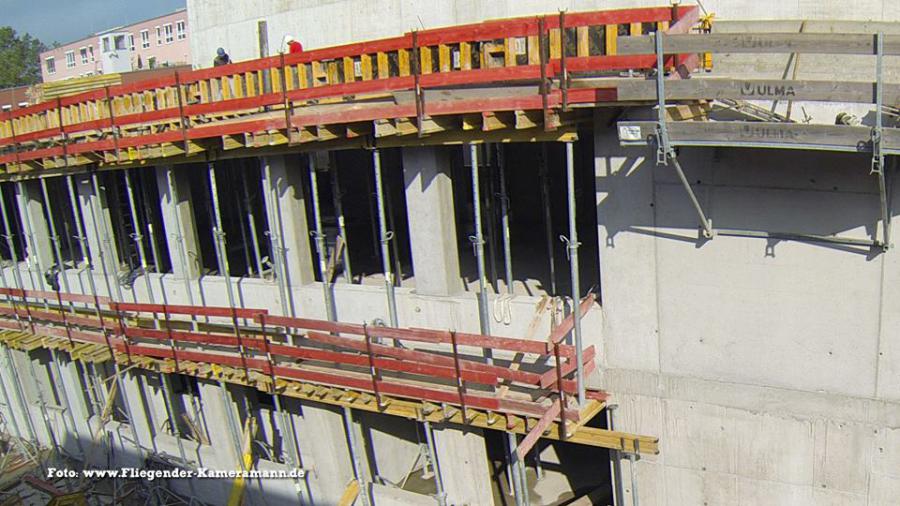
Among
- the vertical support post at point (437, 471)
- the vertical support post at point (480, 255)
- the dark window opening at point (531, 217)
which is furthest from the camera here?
the dark window opening at point (531, 217)

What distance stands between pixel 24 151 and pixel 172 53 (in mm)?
48504

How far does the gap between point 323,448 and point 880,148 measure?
27.7 ft

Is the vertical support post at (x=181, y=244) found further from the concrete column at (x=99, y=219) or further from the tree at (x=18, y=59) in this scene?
the tree at (x=18, y=59)

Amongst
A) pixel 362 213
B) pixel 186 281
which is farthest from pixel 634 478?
pixel 362 213

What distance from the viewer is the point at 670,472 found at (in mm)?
9188

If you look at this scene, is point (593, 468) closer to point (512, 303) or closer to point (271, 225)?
point (512, 303)

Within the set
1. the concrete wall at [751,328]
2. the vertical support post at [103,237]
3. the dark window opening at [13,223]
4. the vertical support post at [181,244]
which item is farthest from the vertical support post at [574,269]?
the dark window opening at [13,223]

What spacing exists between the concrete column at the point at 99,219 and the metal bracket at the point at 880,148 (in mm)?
12149

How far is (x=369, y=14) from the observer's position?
13.6 metres

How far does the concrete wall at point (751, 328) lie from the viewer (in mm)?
7781

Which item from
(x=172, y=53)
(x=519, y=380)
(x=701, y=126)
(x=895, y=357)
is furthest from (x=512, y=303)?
(x=172, y=53)

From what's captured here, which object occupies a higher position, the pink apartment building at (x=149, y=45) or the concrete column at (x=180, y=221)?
the pink apartment building at (x=149, y=45)

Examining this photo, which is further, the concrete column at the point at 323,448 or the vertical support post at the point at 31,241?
the vertical support post at the point at 31,241

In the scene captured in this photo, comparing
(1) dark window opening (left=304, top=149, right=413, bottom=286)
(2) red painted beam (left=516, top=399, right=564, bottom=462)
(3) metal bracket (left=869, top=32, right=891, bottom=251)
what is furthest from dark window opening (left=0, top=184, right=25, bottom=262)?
(3) metal bracket (left=869, top=32, right=891, bottom=251)
